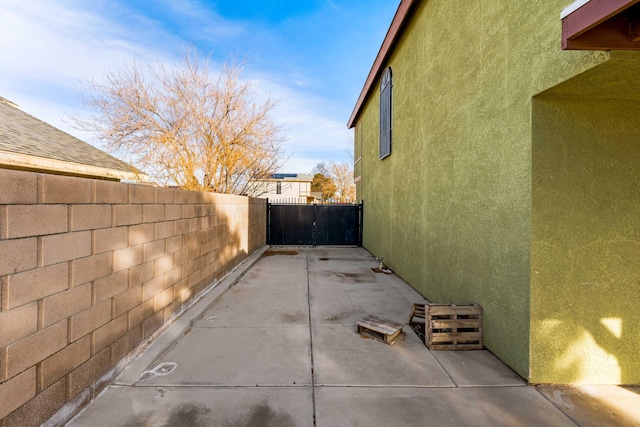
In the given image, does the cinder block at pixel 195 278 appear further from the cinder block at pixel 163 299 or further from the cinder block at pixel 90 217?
the cinder block at pixel 90 217

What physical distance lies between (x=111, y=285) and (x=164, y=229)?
1266mm

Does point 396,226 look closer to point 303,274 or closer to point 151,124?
point 303,274

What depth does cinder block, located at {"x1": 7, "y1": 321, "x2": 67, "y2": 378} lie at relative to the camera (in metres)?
1.90

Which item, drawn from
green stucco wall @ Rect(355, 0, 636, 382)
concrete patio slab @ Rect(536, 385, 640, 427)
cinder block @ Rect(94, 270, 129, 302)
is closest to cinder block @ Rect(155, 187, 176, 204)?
cinder block @ Rect(94, 270, 129, 302)

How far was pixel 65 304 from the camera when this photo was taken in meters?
2.34

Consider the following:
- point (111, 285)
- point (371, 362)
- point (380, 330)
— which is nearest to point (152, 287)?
point (111, 285)

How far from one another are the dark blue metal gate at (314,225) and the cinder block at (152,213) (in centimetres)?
939

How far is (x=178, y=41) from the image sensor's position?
11.1 metres

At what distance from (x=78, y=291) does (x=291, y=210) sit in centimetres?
1099

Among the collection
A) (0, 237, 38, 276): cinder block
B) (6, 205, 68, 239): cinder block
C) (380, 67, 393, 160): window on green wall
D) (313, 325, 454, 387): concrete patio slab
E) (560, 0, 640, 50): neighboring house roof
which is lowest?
(313, 325, 454, 387): concrete patio slab

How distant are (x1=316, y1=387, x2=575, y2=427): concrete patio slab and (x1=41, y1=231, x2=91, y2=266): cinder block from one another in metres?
2.52

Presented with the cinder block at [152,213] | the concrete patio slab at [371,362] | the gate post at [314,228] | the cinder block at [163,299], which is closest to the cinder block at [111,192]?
the cinder block at [152,213]

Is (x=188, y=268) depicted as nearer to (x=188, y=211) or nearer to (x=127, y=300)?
(x=188, y=211)

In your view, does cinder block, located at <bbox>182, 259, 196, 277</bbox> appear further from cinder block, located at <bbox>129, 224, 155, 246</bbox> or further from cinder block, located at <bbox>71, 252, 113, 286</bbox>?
cinder block, located at <bbox>71, 252, 113, 286</bbox>
